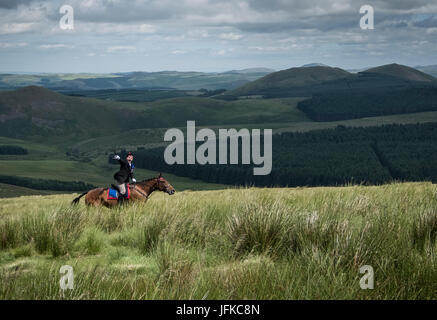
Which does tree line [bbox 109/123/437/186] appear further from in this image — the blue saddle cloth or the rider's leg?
the blue saddle cloth

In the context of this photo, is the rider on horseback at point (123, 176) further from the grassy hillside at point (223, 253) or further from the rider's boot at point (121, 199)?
the grassy hillside at point (223, 253)

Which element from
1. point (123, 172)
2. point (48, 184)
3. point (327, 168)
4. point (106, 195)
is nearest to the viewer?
point (123, 172)

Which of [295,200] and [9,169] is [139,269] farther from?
[9,169]

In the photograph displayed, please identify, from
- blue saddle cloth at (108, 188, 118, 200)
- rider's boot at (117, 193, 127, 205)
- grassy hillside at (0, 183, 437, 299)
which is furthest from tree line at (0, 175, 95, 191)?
grassy hillside at (0, 183, 437, 299)

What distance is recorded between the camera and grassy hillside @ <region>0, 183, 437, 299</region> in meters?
5.01

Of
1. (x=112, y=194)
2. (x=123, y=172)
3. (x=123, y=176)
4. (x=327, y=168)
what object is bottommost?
(x=327, y=168)

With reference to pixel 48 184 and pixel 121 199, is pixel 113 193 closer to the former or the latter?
pixel 121 199

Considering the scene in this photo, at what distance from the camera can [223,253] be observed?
23.1 feet

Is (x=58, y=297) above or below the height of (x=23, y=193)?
above

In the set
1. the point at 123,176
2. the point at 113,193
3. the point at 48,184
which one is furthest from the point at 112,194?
Answer: the point at 48,184

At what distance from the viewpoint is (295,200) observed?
12.4 m

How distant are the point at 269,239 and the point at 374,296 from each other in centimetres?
256

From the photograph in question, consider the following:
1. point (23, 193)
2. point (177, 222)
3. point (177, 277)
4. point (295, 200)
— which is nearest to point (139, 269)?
point (177, 277)

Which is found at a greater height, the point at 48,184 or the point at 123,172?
the point at 123,172
